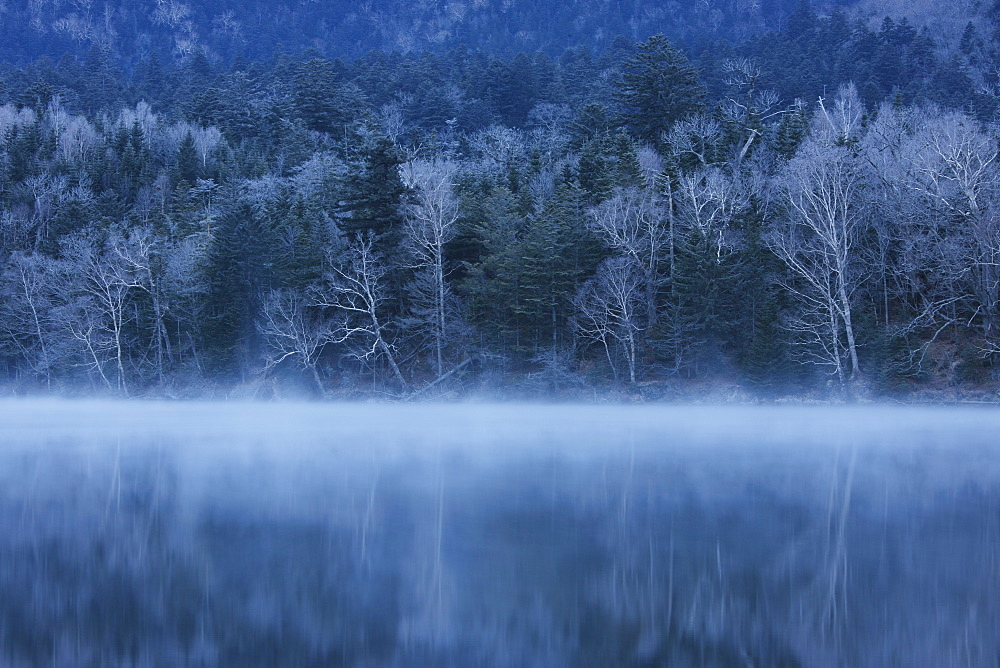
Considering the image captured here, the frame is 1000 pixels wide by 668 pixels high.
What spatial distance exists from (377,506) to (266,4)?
17734 cm

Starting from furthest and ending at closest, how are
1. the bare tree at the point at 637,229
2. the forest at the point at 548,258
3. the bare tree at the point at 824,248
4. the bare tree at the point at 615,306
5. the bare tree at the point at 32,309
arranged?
the bare tree at the point at 32,309
the bare tree at the point at 637,229
the bare tree at the point at 615,306
the forest at the point at 548,258
the bare tree at the point at 824,248

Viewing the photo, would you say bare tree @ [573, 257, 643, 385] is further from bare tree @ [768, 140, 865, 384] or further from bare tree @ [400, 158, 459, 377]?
bare tree @ [400, 158, 459, 377]

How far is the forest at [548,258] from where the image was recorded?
132ft

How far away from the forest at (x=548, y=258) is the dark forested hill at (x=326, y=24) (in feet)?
247

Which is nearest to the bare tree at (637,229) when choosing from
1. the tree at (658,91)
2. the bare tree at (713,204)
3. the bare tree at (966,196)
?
the bare tree at (713,204)

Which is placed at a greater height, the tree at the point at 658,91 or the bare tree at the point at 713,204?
the tree at the point at 658,91

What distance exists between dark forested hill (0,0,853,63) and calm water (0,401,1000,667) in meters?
130

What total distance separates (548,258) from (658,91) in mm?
23494

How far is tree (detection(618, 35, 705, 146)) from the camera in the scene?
202 ft

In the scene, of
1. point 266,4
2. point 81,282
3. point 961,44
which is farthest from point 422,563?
point 266,4

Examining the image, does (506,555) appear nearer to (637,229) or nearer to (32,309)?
(637,229)

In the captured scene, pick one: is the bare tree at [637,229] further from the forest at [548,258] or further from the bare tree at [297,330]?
the bare tree at [297,330]

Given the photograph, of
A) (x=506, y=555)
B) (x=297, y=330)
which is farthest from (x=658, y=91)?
(x=506, y=555)

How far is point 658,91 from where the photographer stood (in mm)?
61625
